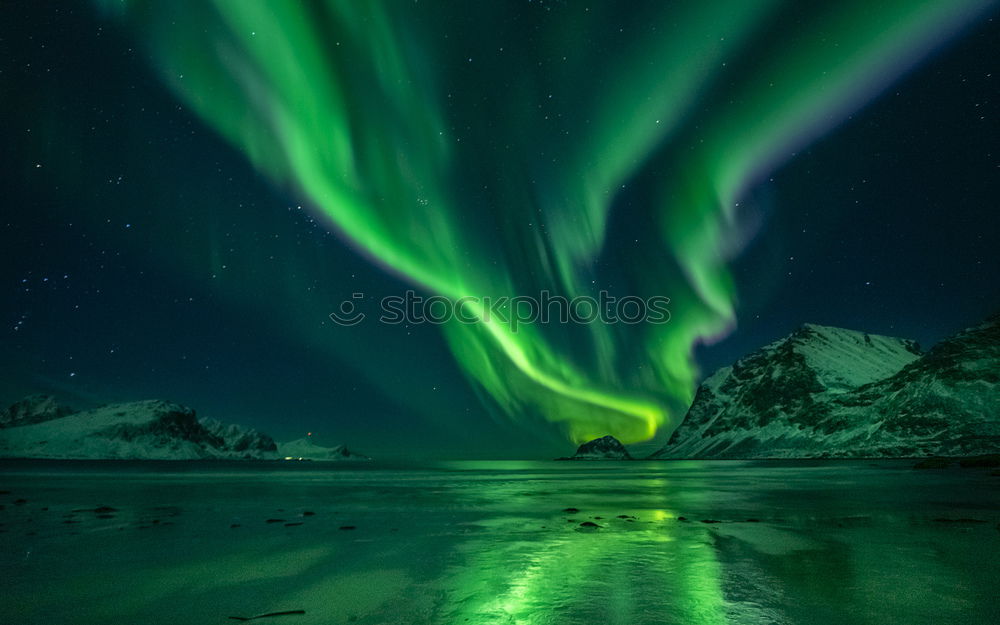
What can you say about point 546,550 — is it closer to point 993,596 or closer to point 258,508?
point 993,596

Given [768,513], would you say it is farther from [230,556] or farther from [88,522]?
[88,522]

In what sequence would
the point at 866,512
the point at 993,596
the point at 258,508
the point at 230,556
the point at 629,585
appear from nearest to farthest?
the point at 993,596
the point at 629,585
the point at 230,556
the point at 866,512
the point at 258,508

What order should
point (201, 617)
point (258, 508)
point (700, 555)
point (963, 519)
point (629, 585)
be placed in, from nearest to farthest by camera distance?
point (201, 617) < point (629, 585) < point (700, 555) < point (963, 519) < point (258, 508)

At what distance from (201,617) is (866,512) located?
27.0 m

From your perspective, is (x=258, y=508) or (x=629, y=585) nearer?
(x=629, y=585)

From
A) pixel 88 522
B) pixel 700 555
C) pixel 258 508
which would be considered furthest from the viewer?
pixel 258 508

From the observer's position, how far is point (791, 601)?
9.37m

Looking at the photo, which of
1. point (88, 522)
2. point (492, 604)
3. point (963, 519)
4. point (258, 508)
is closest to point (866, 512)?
point (963, 519)

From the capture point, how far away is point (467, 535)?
751 inches

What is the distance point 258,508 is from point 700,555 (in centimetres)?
2563

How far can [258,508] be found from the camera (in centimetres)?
3109

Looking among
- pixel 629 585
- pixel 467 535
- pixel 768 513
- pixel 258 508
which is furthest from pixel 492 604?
pixel 258 508

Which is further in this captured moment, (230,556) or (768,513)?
(768,513)

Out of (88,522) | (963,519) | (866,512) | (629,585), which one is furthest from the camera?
(866,512)
